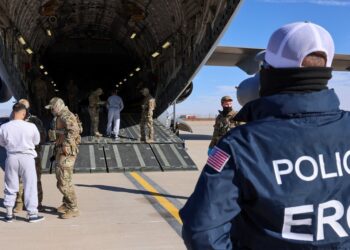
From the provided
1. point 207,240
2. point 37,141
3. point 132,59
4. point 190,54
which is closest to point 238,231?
point 207,240

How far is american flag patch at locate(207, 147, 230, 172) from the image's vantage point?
141 centimetres

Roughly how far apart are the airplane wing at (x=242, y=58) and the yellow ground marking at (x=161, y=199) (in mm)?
13308

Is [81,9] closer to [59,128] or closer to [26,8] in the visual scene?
[26,8]

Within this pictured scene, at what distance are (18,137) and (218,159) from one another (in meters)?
5.30

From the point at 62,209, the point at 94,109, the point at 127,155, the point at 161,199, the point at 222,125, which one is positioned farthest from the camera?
the point at 94,109

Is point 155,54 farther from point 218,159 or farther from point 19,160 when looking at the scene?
point 218,159

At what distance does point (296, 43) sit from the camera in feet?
4.98

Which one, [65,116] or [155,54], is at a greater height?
[155,54]

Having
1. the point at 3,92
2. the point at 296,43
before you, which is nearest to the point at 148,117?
the point at 3,92

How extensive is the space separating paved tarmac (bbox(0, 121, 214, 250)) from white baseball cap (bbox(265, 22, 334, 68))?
396cm

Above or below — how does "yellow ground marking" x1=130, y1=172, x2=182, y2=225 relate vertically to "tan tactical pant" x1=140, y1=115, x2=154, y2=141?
below

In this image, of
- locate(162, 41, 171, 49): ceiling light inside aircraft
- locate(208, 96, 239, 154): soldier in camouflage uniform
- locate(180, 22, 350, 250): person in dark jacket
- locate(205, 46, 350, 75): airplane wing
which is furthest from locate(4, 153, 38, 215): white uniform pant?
locate(205, 46, 350, 75): airplane wing

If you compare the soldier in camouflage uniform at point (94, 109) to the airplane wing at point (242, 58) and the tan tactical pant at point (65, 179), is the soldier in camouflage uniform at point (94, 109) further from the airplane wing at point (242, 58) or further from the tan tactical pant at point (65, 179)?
the airplane wing at point (242, 58)

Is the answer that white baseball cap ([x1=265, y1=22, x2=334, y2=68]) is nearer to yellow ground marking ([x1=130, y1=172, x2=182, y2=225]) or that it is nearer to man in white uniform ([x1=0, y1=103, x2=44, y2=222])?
yellow ground marking ([x1=130, y1=172, x2=182, y2=225])
